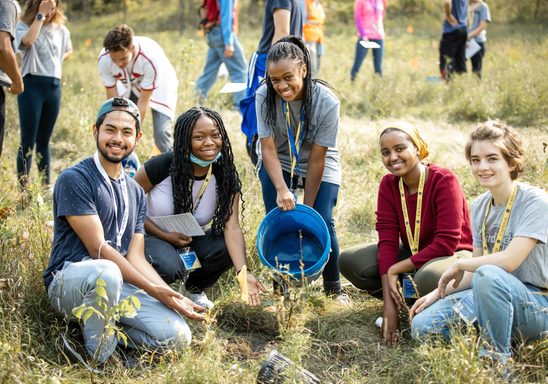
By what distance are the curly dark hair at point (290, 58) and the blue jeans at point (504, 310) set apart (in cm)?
133

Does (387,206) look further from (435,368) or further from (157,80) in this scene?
(157,80)

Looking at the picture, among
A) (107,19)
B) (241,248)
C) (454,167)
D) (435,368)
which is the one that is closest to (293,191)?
(241,248)

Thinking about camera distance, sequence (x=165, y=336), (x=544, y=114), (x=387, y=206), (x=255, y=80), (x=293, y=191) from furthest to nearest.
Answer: (x=544, y=114) → (x=255, y=80) → (x=293, y=191) → (x=387, y=206) → (x=165, y=336)

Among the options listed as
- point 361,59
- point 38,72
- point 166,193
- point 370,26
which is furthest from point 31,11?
point 370,26

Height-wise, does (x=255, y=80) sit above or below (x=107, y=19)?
below

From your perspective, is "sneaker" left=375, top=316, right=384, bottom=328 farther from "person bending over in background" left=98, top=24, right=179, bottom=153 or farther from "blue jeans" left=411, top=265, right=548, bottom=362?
"person bending over in background" left=98, top=24, right=179, bottom=153

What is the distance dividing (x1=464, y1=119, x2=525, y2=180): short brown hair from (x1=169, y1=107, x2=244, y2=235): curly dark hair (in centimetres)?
131

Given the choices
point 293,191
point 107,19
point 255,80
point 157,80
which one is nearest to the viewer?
point 293,191

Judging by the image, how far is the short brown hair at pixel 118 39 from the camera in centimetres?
490

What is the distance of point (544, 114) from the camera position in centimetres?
763

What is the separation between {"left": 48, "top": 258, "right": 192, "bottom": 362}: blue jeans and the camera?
119 inches

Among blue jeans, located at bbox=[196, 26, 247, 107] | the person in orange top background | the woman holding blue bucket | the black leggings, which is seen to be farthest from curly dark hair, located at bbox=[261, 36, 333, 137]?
the black leggings

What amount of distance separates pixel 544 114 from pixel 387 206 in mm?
4666

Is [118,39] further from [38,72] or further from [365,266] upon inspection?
[365,266]
